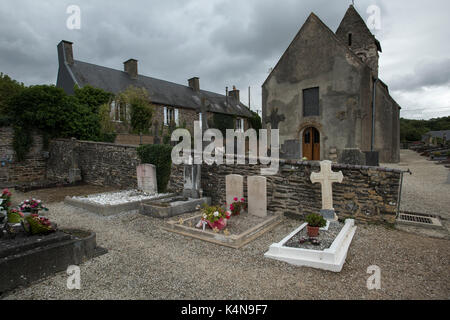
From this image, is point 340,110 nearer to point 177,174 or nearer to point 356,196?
point 356,196

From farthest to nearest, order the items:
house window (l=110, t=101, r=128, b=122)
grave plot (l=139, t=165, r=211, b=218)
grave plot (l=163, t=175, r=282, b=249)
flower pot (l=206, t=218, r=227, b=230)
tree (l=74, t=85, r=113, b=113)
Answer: house window (l=110, t=101, r=128, b=122), tree (l=74, t=85, r=113, b=113), grave plot (l=139, t=165, r=211, b=218), flower pot (l=206, t=218, r=227, b=230), grave plot (l=163, t=175, r=282, b=249)

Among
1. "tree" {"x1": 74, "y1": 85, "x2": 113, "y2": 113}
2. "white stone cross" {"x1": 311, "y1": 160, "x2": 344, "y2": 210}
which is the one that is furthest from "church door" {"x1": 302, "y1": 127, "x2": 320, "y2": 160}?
"tree" {"x1": 74, "y1": 85, "x2": 113, "y2": 113}

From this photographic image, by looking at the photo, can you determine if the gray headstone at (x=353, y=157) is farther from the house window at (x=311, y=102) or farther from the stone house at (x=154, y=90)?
the stone house at (x=154, y=90)

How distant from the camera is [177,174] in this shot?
32.4 feet

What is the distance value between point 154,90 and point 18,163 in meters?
14.3

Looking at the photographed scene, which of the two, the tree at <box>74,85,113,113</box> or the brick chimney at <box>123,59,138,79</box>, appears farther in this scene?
the brick chimney at <box>123,59,138,79</box>

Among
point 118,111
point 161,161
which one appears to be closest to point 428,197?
point 161,161

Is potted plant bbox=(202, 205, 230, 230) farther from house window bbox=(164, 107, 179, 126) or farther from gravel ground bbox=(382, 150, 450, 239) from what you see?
house window bbox=(164, 107, 179, 126)

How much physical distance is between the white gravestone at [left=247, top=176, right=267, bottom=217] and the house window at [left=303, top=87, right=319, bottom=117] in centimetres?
891

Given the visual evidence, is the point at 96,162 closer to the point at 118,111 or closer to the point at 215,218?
the point at 118,111

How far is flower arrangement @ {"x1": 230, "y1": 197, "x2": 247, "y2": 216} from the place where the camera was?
7079 mm

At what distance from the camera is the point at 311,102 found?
14445 millimetres

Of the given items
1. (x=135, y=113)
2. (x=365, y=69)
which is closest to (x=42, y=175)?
(x=135, y=113)

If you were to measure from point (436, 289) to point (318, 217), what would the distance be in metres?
2.01
